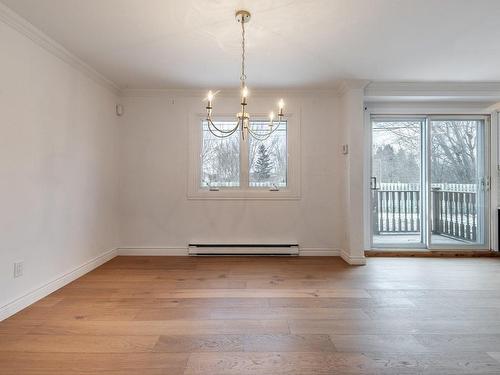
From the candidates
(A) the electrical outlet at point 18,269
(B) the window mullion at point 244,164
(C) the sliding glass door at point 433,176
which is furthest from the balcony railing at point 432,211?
(A) the electrical outlet at point 18,269

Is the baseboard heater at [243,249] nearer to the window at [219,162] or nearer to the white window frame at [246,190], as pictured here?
the white window frame at [246,190]

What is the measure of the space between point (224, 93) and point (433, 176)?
3.38 metres

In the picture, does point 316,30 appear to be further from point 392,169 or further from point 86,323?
point 86,323

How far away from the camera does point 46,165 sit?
2.78m

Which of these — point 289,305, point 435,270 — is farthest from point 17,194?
point 435,270

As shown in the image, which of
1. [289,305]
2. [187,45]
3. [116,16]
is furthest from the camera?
[187,45]

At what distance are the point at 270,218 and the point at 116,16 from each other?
2988 mm

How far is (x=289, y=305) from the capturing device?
2.56 meters

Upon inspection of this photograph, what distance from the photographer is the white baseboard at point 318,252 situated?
4254mm

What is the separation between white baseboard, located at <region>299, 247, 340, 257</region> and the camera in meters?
4.25

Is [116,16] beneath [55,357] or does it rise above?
above

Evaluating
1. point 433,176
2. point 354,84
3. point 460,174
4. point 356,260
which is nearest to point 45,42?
point 354,84

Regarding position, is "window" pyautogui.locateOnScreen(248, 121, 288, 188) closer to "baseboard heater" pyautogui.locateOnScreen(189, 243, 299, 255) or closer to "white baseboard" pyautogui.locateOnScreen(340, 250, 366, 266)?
"baseboard heater" pyautogui.locateOnScreen(189, 243, 299, 255)

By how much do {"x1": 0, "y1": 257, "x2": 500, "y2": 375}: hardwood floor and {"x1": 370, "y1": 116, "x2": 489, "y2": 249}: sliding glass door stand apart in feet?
3.42
